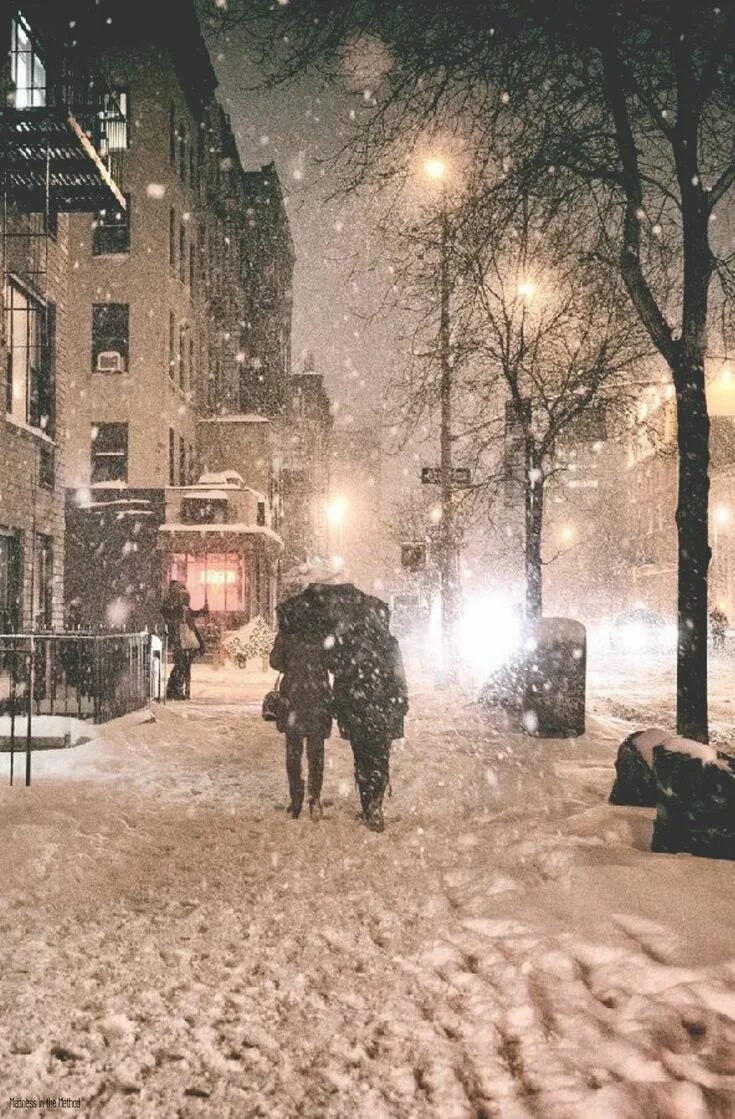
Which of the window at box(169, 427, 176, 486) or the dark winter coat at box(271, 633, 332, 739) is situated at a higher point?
the window at box(169, 427, 176, 486)

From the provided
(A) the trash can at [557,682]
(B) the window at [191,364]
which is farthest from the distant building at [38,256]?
(B) the window at [191,364]

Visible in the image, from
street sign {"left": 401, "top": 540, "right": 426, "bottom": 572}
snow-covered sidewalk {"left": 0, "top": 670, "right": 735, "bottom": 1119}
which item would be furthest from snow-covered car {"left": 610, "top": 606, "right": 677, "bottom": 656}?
snow-covered sidewalk {"left": 0, "top": 670, "right": 735, "bottom": 1119}

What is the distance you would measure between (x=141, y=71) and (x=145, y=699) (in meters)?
26.7

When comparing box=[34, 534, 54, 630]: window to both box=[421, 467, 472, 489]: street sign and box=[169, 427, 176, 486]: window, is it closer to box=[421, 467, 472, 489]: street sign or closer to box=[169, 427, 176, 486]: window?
box=[421, 467, 472, 489]: street sign

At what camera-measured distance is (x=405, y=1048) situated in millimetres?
3502

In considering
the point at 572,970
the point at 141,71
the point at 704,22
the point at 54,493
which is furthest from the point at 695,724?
the point at 141,71

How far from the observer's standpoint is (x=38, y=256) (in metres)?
16.0

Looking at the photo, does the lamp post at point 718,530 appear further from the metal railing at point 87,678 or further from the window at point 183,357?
the metal railing at point 87,678

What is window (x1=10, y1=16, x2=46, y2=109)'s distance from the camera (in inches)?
555

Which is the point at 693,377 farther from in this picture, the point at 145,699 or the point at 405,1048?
the point at 145,699

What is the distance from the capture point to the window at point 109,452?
32.0 meters

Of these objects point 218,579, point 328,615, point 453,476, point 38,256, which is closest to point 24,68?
point 38,256

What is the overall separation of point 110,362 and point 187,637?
64.4 ft

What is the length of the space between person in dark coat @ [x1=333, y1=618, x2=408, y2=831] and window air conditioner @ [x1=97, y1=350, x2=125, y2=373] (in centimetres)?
2703
